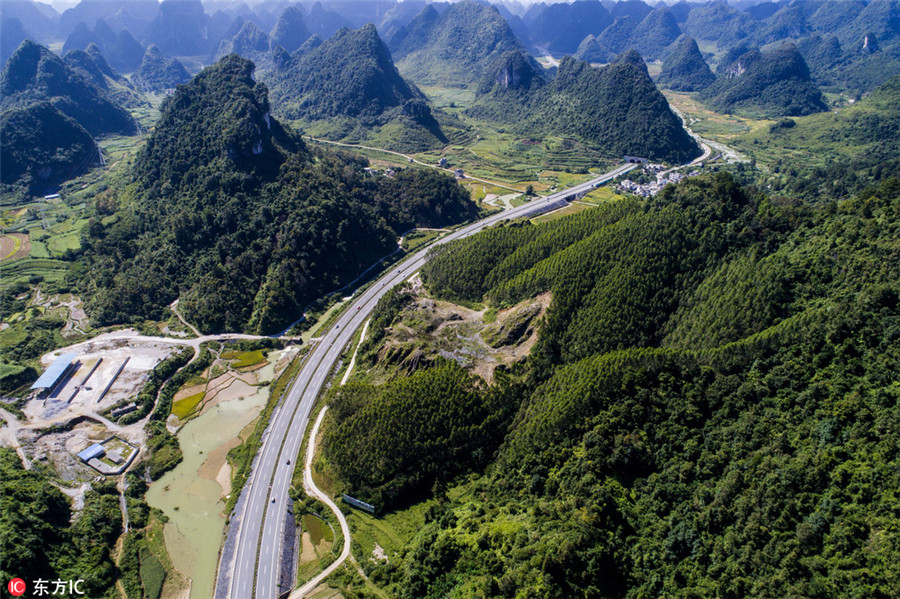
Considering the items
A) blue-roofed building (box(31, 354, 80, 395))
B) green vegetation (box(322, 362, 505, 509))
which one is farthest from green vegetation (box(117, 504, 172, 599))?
blue-roofed building (box(31, 354, 80, 395))

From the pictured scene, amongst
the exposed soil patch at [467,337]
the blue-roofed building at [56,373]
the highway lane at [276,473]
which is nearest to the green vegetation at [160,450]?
the highway lane at [276,473]

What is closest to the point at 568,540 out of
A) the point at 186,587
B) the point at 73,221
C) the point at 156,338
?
the point at 186,587

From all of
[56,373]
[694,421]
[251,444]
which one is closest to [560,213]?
[694,421]

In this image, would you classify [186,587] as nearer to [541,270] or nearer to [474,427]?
[474,427]

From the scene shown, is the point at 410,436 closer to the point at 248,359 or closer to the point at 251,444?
the point at 251,444

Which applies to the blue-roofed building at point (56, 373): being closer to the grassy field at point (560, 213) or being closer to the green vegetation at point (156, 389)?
the green vegetation at point (156, 389)

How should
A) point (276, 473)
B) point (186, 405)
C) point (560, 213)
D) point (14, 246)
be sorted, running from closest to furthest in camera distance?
point (276, 473), point (186, 405), point (14, 246), point (560, 213)

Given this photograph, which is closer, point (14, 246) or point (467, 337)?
point (467, 337)
